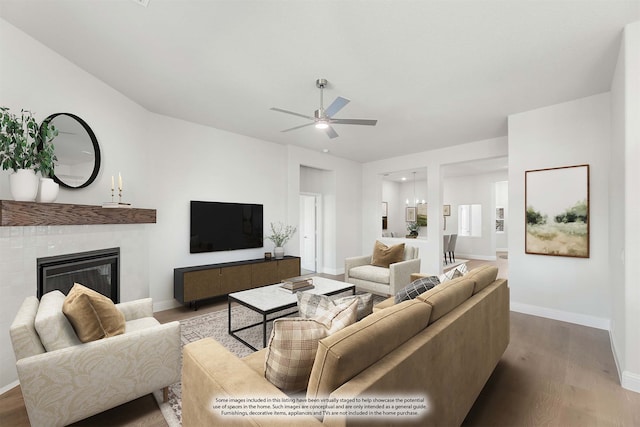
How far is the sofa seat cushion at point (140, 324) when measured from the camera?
7.07ft

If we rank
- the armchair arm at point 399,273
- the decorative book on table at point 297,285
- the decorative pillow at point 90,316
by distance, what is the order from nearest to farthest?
the decorative pillow at point 90,316, the decorative book on table at point 297,285, the armchair arm at point 399,273

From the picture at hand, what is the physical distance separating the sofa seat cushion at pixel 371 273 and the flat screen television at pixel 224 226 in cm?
176

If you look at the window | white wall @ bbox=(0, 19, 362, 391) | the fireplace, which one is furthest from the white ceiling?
the window

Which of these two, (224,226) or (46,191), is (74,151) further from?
(224,226)

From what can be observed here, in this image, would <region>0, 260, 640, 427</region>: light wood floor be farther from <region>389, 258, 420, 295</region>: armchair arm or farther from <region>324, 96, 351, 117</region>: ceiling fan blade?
<region>324, 96, 351, 117</region>: ceiling fan blade

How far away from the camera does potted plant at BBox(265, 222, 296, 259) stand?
16.3 feet

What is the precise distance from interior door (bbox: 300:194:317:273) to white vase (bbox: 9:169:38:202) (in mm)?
5019

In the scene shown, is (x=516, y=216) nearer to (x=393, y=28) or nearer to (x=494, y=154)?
(x=494, y=154)

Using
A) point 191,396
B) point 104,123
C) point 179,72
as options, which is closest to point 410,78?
point 179,72

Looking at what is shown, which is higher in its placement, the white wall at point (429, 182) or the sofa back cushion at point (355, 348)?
the white wall at point (429, 182)

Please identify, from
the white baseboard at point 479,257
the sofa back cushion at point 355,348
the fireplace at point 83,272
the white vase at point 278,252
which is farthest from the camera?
the white baseboard at point 479,257

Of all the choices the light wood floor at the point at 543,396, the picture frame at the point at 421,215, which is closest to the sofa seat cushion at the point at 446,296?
the light wood floor at the point at 543,396

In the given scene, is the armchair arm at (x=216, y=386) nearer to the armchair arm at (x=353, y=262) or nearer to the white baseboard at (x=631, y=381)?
the white baseboard at (x=631, y=381)

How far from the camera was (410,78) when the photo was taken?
285 cm
